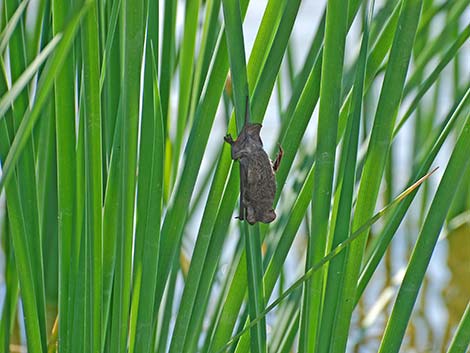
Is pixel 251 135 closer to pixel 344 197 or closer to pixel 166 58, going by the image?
pixel 344 197

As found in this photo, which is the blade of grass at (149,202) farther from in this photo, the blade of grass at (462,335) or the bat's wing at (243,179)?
the blade of grass at (462,335)

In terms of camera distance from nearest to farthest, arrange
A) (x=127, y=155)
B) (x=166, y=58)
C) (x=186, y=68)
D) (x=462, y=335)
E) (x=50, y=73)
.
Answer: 1. (x=50, y=73)
2. (x=127, y=155)
3. (x=462, y=335)
4. (x=166, y=58)
5. (x=186, y=68)

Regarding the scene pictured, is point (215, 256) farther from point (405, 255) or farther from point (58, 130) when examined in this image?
point (405, 255)

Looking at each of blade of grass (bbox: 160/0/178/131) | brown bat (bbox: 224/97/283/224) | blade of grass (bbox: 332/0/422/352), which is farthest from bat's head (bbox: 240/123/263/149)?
blade of grass (bbox: 160/0/178/131)

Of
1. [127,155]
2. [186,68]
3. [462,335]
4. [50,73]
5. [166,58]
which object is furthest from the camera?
[186,68]

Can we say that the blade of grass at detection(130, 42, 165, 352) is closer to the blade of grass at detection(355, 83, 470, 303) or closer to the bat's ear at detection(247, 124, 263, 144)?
the bat's ear at detection(247, 124, 263, 144)

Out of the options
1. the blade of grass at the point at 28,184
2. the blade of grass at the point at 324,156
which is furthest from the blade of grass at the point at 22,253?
the blade of grass at the point at 324,156

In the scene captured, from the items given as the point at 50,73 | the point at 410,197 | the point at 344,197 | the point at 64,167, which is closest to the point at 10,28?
the point at 50,73

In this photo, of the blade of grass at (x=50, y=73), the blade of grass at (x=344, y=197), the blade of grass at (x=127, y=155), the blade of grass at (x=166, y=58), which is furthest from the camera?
the blade of grass at (x=166, y=58)
